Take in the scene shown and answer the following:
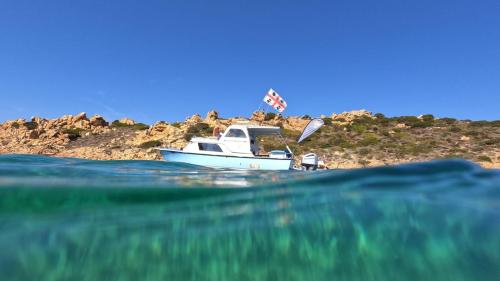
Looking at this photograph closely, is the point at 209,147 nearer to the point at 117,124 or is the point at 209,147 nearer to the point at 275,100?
the point at 275,100

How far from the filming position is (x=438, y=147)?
2884 cm

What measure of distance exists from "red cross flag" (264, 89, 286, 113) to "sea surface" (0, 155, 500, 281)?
14.4m

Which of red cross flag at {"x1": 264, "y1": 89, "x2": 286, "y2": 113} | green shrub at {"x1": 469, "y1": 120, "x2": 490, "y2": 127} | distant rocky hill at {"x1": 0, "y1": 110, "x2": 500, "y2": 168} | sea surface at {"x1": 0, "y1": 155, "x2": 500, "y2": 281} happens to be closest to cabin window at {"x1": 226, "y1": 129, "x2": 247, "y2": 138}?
red cross flag at {"x1": 264, "y1": 89, "x2": 286, "y2": 113}

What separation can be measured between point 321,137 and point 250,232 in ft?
105

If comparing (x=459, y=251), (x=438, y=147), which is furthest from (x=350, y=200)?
(x=438, y=147)

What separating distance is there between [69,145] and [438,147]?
33726 mm

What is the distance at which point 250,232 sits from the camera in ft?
10.2

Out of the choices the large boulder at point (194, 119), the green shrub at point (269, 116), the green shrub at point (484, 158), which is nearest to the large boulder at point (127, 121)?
the large boulder at point (194, 119)

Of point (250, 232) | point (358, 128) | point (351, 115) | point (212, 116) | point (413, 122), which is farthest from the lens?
point (351, 115)

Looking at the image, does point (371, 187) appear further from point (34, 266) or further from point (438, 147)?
point (438, 147)

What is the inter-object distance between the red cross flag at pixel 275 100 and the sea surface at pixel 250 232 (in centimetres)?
1445

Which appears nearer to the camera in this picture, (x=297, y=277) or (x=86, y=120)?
(x=297, y=277)

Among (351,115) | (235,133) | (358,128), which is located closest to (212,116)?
(358,128)

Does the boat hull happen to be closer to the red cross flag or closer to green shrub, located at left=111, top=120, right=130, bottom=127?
the red cross flag
